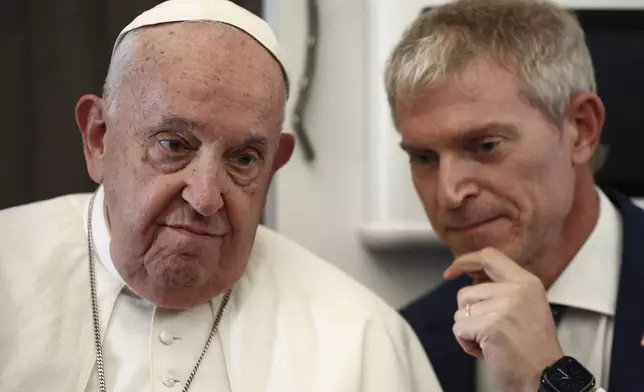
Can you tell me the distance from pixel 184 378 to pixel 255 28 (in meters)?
0.51

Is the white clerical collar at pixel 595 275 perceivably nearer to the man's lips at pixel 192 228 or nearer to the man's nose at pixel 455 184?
the man's nose at pixel 455 184

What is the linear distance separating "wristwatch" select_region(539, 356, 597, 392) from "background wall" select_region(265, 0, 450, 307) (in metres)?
0.69

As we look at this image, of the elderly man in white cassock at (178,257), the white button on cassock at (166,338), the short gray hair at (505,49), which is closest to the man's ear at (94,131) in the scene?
the elderly man in white cassock at (178,257)

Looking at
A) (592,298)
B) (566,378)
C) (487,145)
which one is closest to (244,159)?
(487,145)

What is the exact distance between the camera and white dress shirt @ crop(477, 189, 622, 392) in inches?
50.1

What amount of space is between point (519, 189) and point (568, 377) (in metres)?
0.32

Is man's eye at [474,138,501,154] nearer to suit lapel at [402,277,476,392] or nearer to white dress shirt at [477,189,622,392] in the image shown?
white dress shirt at [477,189,622,392]

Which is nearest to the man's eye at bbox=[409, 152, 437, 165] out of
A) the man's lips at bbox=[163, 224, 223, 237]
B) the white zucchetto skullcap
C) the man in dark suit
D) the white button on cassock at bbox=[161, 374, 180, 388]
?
the man in dark suit

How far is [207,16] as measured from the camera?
0.99 meters

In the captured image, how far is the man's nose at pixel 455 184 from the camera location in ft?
3.95

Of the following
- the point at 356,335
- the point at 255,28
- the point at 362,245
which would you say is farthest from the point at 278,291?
the point at 362,245

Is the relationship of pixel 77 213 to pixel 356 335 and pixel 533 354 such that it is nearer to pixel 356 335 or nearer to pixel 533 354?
pixel 356 335

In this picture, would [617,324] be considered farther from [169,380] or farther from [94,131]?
[94,131]

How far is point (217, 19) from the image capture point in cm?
99
